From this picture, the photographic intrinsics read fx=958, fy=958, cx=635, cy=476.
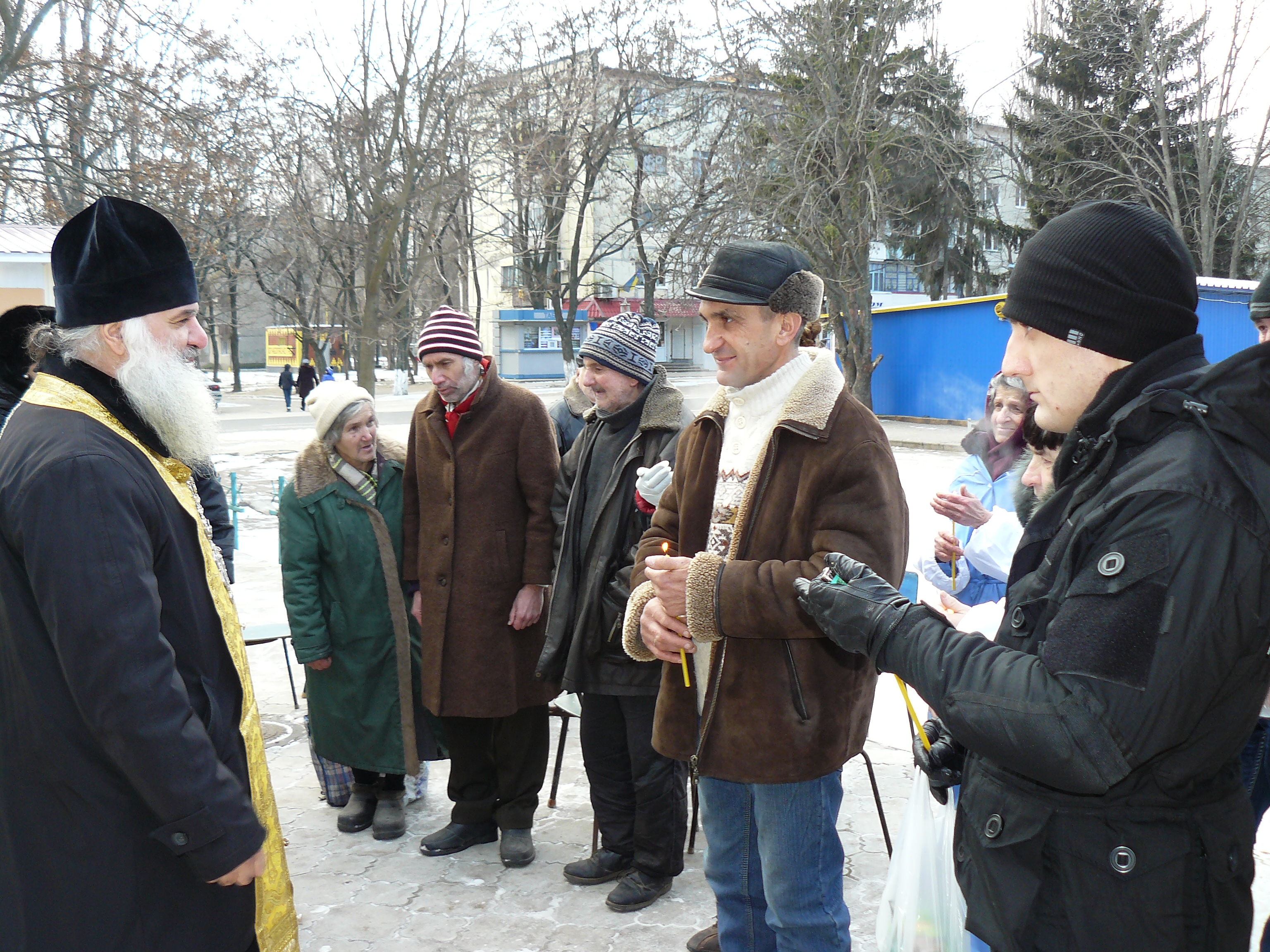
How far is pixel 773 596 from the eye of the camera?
2207 mm

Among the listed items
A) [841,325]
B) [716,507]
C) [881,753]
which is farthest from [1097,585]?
[841,325]

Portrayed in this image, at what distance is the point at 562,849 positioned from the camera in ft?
12.6

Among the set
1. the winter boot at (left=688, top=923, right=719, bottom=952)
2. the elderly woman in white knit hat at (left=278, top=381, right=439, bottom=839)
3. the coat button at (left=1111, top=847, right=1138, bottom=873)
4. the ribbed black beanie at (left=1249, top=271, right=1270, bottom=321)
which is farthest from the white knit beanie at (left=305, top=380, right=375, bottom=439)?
the coat button at (left=1111, top=847, right=1138, bottom=873)

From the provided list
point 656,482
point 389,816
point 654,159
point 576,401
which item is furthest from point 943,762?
point 654,159

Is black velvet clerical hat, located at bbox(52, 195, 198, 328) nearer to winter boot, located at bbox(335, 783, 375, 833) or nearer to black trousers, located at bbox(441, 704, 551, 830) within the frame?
black trousers, located at bbox(441, 704, 551, 830)

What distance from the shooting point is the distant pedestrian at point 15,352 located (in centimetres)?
380

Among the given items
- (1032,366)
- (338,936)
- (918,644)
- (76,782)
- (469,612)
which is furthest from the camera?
(469,612)

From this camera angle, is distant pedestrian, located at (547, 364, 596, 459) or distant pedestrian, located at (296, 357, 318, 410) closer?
distant pedestrian, located at (547, 364, 596, 459)

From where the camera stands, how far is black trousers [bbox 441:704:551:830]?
380 centimetres

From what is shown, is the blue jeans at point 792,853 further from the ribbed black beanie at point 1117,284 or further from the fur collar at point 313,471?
the fur collar at point 313,471

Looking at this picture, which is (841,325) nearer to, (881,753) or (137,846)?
(881,753)

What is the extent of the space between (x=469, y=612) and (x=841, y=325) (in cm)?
1880

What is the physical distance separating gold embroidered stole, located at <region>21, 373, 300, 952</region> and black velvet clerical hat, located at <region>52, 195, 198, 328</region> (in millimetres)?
167

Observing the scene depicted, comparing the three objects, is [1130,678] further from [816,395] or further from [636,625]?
[636,625]
